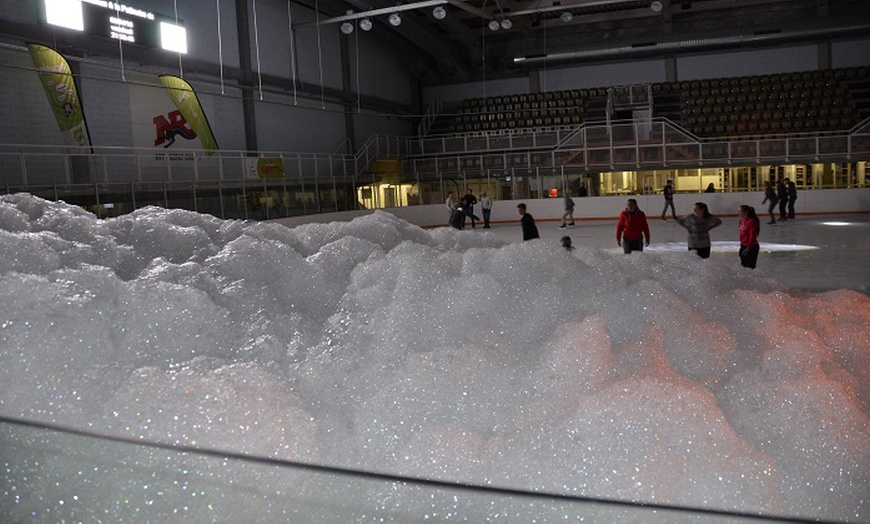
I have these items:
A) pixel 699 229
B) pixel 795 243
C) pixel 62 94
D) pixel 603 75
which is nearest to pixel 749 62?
pixel 603 75

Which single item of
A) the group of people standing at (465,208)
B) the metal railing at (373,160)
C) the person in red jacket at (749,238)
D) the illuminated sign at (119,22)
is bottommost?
the person in red jacket at (749,238)

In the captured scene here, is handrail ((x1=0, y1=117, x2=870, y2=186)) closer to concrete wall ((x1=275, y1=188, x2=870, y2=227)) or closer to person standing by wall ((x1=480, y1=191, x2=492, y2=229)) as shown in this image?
concrete wall ((x1=275, y1=188, x2=870, y2=227))

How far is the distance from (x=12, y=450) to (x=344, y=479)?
2.98ft

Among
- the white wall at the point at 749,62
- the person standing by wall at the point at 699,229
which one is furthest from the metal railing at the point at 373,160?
the person standing by wall at the point at 699,229

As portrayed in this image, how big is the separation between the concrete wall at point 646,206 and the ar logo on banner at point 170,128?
13.0 feet

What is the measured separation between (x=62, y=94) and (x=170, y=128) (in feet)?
13.6

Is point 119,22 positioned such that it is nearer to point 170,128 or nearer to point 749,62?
point 170,128

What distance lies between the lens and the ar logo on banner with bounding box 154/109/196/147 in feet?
64.1

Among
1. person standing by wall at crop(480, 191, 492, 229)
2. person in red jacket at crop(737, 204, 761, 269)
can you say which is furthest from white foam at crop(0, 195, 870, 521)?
person standing by wall at crop(480, 191, 492, 229)

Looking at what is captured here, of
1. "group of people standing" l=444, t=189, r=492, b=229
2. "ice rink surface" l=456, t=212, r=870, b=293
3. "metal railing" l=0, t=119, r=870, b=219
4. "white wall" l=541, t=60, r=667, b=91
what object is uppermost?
"white wall" l=541, t=60, r=667, b=91

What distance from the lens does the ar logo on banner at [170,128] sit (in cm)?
1953

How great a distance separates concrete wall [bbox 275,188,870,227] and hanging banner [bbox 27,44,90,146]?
6.95 meters

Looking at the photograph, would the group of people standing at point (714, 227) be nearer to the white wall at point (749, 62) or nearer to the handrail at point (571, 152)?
the handrail at point (571, 152)

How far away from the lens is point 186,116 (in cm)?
1948
